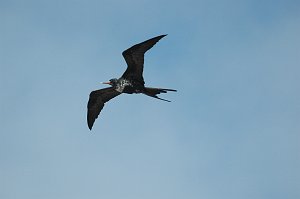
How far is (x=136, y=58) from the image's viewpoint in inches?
763

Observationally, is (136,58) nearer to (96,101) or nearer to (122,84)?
(122,84)

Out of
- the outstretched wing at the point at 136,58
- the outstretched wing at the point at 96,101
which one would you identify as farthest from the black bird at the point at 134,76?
the outstretched wing at the point at 96,101

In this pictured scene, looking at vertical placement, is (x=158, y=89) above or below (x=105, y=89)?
below

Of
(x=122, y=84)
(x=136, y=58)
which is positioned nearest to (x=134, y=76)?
(x=122, y=84)

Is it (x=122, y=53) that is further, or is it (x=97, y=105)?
(x=97, y=105)

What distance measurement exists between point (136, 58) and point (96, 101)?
4006mm

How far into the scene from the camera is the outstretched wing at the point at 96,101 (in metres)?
22.3

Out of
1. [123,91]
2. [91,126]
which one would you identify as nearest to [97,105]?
[91,126]

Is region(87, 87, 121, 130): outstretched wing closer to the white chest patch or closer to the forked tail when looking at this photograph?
the white chest patch

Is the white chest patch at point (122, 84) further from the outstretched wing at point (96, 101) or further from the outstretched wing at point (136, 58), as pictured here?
the outstretched wing at point (96, 101)

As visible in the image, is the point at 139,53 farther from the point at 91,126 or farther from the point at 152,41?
the point at 91,126

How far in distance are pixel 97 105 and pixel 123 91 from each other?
97.4 inches

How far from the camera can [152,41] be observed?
18547 mm

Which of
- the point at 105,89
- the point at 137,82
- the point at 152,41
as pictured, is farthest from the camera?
the point at 105,89
